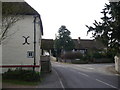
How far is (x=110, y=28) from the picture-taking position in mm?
27797

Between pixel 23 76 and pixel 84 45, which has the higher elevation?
pixel 84 45

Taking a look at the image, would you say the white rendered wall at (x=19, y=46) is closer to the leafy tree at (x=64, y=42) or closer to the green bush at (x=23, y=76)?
the green bush at (x=23, y=76)

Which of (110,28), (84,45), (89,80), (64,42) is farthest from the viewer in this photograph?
(84,45)

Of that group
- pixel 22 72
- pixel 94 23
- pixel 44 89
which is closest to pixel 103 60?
pixel 94 23

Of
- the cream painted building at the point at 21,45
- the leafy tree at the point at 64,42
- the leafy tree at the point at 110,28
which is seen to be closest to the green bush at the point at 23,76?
the cream painted building at the point at 21,45

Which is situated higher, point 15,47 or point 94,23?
point 94,23

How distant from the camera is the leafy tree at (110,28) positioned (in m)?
27.2

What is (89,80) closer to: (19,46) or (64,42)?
(19,46)

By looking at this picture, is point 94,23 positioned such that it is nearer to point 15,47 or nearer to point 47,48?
point 15,47

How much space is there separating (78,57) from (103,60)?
7.55 meters

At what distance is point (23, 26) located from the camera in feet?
94.5

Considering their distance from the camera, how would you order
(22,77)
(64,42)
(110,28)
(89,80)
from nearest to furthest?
(22,77) → (89,80) → (110,28) → (64,42)

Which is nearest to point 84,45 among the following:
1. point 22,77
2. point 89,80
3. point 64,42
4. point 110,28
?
point 64,42

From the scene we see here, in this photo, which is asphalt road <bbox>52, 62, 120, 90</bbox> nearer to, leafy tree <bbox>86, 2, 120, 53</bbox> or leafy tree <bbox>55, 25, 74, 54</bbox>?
leafy tree <bbox>86, 2, 120, 53</bbox>
